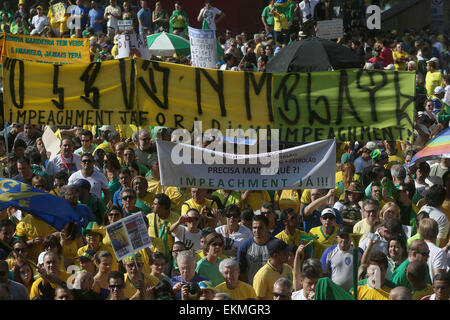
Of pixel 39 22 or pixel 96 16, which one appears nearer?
pixel 96 16

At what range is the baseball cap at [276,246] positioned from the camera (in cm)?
904

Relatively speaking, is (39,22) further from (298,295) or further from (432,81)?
(298,295)

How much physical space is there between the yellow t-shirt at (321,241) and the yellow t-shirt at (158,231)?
1.37 m

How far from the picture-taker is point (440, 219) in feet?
33.6

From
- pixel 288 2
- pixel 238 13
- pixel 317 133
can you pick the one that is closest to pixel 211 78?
pixel 317 133

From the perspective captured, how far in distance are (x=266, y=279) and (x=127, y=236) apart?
1369 millimetres

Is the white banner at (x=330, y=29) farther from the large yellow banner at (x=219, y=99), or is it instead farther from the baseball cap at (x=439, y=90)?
the large yellow banner at (x=219, y=99)

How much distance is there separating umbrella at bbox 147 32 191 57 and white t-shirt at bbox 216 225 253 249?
1204 cm

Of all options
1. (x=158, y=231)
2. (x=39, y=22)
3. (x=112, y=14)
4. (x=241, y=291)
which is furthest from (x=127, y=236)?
(x=39, y=22)

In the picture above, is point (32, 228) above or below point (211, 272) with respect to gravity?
above

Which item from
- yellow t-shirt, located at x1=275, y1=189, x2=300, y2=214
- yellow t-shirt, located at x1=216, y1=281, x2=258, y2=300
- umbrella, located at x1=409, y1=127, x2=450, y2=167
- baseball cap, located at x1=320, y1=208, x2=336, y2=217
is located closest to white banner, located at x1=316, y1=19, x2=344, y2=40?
umbrella, located at x1=409, y1=127, x2=450, y2=167

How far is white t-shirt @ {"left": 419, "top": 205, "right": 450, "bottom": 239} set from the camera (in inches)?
400

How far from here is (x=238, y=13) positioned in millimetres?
29000
